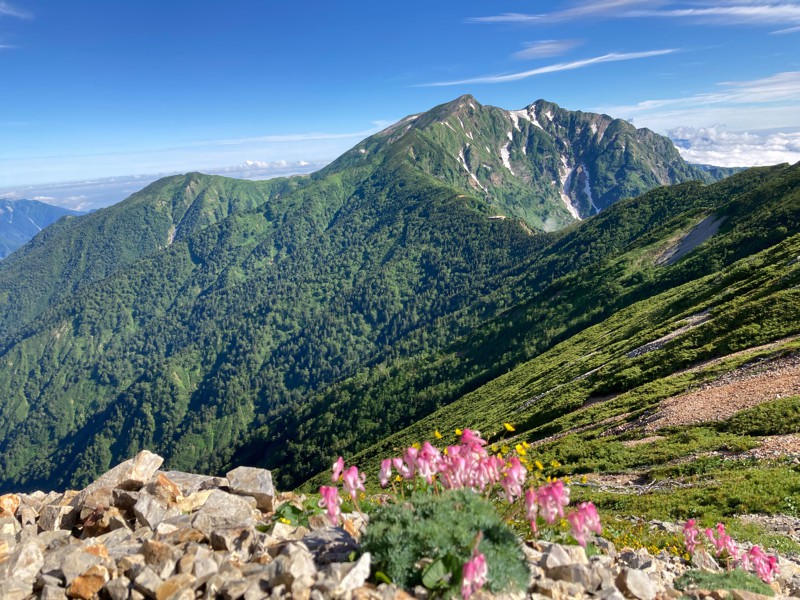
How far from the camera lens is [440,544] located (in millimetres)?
7027

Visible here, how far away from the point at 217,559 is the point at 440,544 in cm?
382

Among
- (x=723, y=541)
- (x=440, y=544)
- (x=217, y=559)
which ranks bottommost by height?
(x=723, y=541)

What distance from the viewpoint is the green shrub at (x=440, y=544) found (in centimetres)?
673

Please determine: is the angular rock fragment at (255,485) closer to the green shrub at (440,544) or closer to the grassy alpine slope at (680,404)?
the green shrub at (440,544)

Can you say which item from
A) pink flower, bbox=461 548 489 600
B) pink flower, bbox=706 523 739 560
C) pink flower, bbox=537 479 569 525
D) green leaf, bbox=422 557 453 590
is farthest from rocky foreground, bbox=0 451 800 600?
pink flower, bbox=537 479 569 525

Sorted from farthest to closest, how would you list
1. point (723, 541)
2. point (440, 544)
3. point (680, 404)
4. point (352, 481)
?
point (680, 404)
point (723, 541)
point (352, 481)
point (440, 544)

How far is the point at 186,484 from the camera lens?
43.6 feet

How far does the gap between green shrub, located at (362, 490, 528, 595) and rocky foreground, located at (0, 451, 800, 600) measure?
1.04 feet

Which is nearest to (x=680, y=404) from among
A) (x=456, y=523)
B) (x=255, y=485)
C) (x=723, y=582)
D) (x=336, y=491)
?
(x=723, y=582)

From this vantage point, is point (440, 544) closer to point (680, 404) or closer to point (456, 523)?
point (456, 523)

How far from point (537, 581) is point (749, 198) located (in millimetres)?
171989

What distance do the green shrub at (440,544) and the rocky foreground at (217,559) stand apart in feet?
1.04

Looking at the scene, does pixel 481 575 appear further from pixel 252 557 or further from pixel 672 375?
pixel 672 375

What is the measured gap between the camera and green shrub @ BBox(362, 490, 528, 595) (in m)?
6.73
